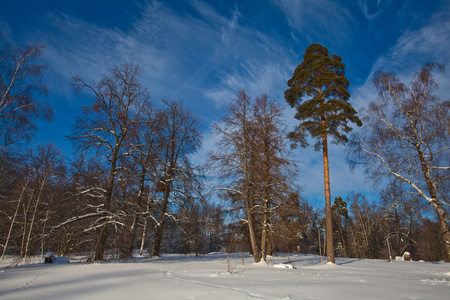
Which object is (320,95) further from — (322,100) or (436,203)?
(436,203)

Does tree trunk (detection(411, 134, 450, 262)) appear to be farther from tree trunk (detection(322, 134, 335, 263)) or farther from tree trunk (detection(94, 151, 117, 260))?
tree trunk (detection(94, 151, 117, 260))

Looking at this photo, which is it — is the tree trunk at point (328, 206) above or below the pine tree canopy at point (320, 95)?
below

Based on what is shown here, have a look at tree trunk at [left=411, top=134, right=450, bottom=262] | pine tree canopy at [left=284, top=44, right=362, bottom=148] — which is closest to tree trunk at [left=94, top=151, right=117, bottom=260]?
pine tree canopy at [left=284, top=44, right=362, bottom=148]

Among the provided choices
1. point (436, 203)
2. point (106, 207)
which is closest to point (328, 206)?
point (436, 203)

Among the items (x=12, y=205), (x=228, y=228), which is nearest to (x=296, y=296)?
(x=228, y=228)

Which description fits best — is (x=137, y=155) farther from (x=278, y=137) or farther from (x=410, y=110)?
(x=410, y=110)

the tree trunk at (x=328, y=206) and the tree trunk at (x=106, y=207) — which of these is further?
the tree trunk at (x=328, y=206)

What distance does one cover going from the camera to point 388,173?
13.2 metres

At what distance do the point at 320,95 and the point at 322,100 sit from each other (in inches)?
20.6

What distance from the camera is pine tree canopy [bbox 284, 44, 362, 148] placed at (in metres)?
13.9

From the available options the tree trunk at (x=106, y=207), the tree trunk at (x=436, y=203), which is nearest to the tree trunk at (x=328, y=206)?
the tree trunk at (x=436, y=203)

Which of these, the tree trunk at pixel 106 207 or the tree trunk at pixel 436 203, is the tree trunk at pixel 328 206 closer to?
the tree trunk at pixel 436 203

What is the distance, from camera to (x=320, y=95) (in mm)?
14906

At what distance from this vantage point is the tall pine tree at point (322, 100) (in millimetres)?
13812
